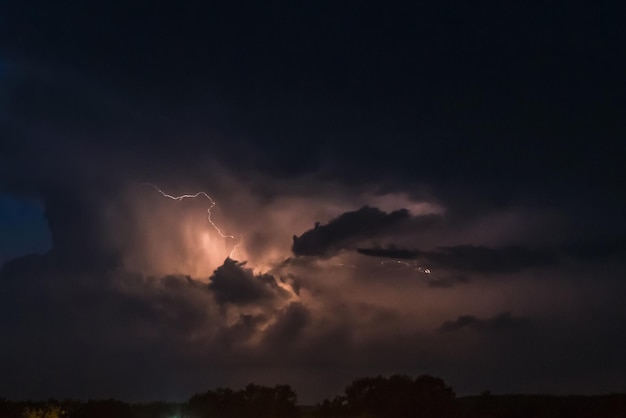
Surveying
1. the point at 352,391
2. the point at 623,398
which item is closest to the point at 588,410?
the point at 623,398

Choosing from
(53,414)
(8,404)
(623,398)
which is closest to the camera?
(623,398)

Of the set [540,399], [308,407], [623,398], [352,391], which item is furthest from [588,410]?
[308,407]

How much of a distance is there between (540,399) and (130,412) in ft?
145

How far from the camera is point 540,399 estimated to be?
99312mm

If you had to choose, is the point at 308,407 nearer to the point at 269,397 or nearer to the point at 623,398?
the point at 269,397

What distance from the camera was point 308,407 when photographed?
12875cm

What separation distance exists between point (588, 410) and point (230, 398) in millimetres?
40074

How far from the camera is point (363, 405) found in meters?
103

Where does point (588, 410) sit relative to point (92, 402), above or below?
below

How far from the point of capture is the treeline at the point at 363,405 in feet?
310

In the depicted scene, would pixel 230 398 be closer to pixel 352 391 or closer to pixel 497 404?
pixel 352 391

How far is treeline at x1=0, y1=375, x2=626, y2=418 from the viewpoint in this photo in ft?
310

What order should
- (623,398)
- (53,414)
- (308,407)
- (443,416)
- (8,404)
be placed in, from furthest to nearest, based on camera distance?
(308,407), (8,404), (53,414), (443,416), (623,398)

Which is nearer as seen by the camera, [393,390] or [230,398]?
[393,390]
